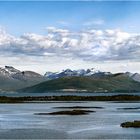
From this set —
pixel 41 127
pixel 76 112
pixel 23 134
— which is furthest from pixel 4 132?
pixel 76 112

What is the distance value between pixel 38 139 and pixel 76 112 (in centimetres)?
5062

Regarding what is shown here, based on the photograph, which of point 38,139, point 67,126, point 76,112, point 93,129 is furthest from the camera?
point 76,112

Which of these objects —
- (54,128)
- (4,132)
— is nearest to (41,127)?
(54,128)

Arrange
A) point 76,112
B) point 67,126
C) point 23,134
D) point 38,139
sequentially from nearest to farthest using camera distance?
point 38,139
point 23,134
point 67,126
point 76,112

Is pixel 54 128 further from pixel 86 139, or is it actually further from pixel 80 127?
pixel 86 139

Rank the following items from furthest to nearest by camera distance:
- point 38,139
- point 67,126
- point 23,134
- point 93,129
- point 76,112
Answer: point 76,112 < point 67,126 < point 93,129 < point 23,134 < point 38,139

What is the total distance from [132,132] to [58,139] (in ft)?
36.8

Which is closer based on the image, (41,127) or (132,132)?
(132,132)

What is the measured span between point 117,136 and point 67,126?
52.8 ft

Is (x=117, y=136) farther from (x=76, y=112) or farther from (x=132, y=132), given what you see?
(x=76, y=112)

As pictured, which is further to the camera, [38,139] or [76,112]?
[76,112]

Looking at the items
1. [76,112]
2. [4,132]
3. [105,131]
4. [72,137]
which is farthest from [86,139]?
[76,112]

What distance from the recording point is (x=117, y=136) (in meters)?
56.1

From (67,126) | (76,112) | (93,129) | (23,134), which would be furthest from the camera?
(76,112)
